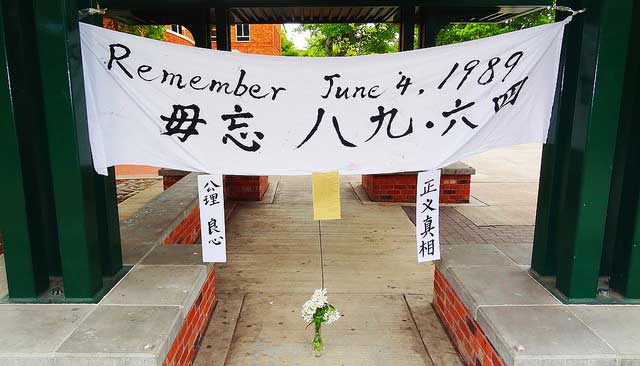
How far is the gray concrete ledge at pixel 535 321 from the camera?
7.48ft

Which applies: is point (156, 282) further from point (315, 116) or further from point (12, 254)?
point (315, 116)

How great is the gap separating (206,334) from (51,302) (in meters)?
1.18

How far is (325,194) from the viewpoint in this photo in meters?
3.00

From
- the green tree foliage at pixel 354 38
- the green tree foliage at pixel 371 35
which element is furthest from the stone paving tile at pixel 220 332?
the green tree foliage at pixel 354 38

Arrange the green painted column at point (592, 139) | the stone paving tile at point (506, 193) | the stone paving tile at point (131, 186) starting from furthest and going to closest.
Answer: the stone paving tile at point (131, 186)
the stone paving tile at point (506, 193)
the green painted column at point (592, 139)

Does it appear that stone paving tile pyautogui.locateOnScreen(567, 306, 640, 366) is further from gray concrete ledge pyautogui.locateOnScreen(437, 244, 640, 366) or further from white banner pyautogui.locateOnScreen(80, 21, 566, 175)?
white banner pyautogui.locateOnScreen(80, 21, 566, 175)

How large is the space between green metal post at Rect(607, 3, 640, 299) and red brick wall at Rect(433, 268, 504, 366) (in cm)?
103

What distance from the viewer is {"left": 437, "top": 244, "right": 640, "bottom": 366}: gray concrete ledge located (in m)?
2.28

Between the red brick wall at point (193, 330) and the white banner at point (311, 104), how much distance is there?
112 centimetres

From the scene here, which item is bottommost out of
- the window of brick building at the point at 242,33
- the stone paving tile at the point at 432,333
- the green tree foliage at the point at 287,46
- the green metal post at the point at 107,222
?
the stone paving tile at the point at 432,333

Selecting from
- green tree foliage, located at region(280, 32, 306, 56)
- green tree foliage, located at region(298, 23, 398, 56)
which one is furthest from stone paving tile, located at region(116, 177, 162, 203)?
green tree foliage, located at region(280, 32, 306, 56)

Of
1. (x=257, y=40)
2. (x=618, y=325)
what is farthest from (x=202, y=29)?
(x=257, y=40)

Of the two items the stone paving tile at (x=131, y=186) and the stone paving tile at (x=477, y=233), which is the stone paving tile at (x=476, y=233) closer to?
the stone paving tile at (x=477, y=233)

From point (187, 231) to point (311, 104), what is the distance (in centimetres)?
313
